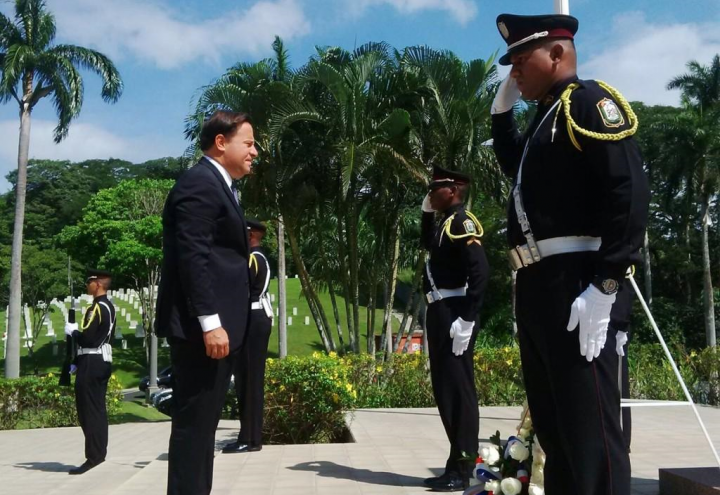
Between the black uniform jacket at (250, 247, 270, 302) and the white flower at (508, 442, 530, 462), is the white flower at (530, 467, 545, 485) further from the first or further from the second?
the black uniform jacket at (250, 247, 270, 302)

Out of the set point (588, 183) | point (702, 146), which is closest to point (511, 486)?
point (588, 183)

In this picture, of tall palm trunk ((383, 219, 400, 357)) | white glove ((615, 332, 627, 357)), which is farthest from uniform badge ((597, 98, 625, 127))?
tall palm trunk ((383, 219, 400, 357))

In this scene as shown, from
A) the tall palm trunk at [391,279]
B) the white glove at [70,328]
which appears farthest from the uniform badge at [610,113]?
the tall palm trunk at [391,279]

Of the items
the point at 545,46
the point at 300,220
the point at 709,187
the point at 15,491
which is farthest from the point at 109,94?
the point at 709,187

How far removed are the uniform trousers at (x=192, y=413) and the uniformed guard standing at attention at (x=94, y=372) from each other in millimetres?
4287

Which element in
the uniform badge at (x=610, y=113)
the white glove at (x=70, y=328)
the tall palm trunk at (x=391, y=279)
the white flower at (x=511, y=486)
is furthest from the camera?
the tall palm trunk at (x=391, y=279)

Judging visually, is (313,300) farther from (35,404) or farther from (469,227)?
(469,227)

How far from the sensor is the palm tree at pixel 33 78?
22125 mm

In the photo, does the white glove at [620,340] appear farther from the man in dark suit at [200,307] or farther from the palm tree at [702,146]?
the palm tree at [702,146]

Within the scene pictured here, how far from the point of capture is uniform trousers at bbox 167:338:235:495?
11.1 feet

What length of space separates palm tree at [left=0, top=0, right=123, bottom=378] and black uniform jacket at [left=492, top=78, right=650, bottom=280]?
2171cm

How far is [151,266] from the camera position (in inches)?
1298

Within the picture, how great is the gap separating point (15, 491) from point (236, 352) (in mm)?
3943

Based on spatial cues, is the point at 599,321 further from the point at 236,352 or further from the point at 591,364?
the point at 236,352
